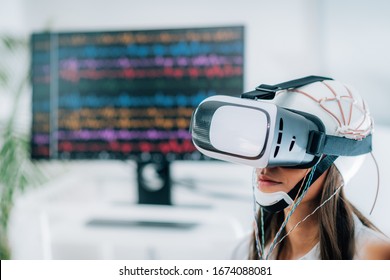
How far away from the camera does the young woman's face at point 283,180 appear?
0.77 meters

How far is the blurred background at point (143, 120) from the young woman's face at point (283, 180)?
0.74 ft

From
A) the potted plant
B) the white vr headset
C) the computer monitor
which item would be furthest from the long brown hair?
the potted plant

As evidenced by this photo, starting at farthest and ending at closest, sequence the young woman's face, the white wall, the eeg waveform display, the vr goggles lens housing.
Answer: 1. the eeg waveform display
2. the white wall
3. the young woman's face
4. the vr goggles lens housing

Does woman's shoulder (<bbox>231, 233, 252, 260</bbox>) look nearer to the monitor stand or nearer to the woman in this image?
the woman

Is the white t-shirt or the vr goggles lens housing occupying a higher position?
the vr goggles lens housing

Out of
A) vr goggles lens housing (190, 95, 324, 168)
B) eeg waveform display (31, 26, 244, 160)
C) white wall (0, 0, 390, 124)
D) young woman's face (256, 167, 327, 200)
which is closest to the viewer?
vr goggles lens housing (190, 95, 324, 168)

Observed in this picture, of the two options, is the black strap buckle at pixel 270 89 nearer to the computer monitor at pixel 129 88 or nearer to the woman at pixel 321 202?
the woman at pixel 321 202

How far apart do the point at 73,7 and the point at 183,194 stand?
0.56 meters

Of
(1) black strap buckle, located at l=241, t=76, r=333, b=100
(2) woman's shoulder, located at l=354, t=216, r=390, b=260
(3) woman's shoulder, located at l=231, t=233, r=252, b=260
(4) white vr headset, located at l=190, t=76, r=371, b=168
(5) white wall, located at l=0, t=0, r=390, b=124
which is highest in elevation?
(5) white wall, located at l=0, t=0, r=390, b=124

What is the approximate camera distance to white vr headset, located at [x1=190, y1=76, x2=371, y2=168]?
0.66m

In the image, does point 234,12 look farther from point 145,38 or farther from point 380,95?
point 380,95

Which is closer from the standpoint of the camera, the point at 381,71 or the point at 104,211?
the point at 381,71

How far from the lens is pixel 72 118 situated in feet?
3.89
